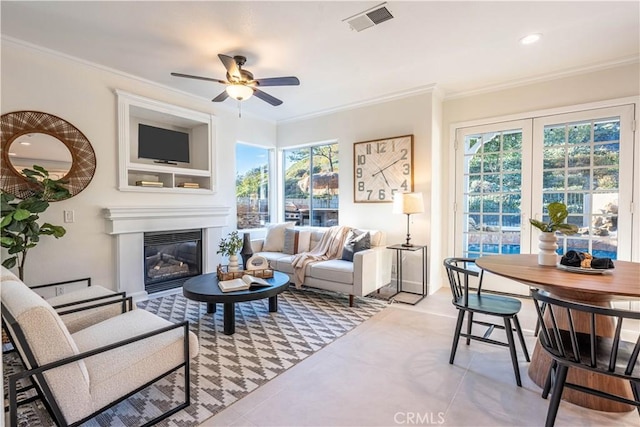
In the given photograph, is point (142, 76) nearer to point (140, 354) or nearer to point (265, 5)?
point (265, 5)

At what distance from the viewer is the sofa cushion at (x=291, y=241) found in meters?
4.64

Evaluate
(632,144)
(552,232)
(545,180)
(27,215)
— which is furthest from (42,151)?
(632,144)

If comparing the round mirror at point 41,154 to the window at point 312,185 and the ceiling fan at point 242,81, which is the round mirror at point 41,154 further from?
the window at point 312,185

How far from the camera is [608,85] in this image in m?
3.44

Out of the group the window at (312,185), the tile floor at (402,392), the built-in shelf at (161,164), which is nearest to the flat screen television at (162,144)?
the built-in shelf at (161,164)

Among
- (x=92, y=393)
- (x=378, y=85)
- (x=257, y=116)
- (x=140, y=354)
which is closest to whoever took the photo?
(x=92, y=393)

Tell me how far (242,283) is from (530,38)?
345 cm

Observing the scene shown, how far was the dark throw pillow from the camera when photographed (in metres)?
4.00

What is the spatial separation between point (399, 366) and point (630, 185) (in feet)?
10.3

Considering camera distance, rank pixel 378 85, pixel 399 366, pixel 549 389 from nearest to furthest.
Answer: pixel 549 389 < pixel 399 366 < pixel 378 85

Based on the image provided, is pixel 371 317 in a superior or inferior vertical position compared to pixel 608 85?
inferior

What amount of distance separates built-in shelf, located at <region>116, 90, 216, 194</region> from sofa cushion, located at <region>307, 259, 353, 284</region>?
1.97 meters

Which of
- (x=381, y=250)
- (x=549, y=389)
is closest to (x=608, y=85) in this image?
(x=381, y=250)

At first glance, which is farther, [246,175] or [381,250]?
[246,175]
